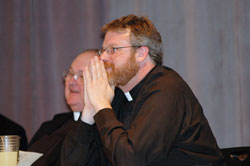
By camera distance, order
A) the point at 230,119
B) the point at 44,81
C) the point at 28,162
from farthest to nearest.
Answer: the point at 44,81, the point at 230,119, the point at 28,162

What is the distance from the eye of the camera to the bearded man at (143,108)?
5.60ft

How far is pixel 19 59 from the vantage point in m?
4.01

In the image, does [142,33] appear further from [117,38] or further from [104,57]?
[104,57]

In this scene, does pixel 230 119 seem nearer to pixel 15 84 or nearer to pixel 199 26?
pixel 199 26

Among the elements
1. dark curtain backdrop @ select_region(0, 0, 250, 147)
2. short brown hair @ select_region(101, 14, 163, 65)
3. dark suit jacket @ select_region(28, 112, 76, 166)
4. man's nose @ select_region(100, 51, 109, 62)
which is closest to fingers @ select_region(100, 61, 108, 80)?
man's nose @ select_region(100, 51, 109, 62)

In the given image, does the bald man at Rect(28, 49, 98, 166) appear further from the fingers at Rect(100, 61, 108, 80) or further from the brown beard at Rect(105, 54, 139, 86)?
the fingers at Rect(100, 61, 108, 80)

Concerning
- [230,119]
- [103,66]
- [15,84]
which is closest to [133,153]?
[103,66]

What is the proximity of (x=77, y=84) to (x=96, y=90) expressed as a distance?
121 cm

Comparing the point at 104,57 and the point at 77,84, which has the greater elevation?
the point at 104,57

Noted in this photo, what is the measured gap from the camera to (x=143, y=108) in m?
1.83

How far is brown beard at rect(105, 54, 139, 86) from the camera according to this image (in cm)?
228

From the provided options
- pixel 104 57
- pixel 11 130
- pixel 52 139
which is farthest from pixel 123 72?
pixel 11 130

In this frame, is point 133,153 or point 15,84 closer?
point 133,153

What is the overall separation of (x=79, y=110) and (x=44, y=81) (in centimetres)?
89
